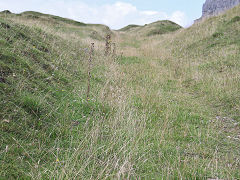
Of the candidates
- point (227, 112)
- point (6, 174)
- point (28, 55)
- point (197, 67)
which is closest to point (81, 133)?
point (6, 174)


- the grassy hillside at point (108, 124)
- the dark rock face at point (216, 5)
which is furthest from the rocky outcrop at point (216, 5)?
the grassy hillside at point (108, 124)

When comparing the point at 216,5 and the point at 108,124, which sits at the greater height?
the point at 216,5

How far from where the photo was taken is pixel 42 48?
7.04 m

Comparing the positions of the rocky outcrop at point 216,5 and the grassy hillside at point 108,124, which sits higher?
the rocky outcrop at point 216,5

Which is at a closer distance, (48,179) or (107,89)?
(48,179)

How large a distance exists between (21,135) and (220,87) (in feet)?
19.6

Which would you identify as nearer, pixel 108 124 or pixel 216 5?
pixel 108 124

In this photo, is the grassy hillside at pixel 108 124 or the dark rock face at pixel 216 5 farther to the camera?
the dark rock face at pixel 216 5

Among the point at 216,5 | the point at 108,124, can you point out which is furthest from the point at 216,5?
the point at 108,124

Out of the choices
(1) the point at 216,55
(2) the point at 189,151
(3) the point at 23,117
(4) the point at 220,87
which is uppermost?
(1) the point at 216,55

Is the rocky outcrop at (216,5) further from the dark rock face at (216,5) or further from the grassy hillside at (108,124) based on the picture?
the grassy hillside at (108,124)

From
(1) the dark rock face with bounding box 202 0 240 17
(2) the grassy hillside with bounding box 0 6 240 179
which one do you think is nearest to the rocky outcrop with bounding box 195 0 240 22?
(1) the dark rock face with bounding box 202 0 240 17

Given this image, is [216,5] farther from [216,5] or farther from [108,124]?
[108,124]

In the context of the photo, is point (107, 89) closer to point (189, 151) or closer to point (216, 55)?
point (189, 151)
